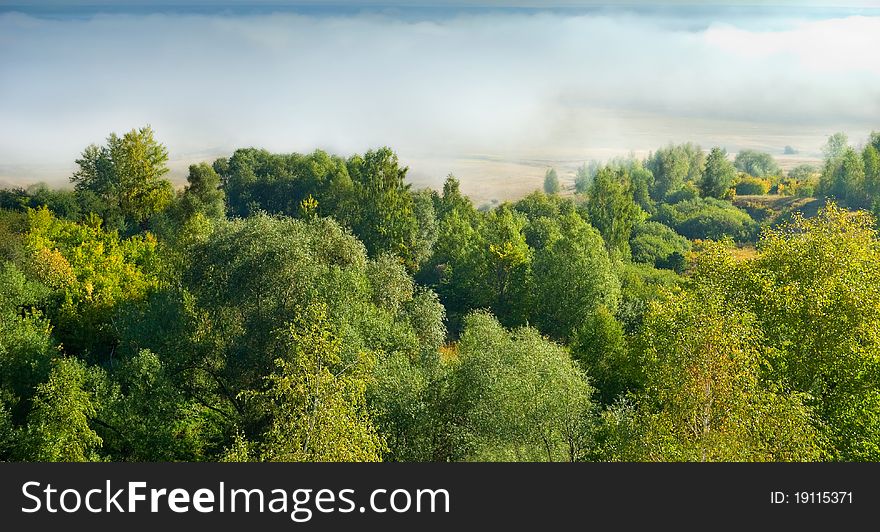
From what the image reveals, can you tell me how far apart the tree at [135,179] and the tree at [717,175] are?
43612 millimetres

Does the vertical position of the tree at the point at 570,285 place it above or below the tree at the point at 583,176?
below

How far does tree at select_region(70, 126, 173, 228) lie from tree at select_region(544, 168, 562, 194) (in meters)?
26.6

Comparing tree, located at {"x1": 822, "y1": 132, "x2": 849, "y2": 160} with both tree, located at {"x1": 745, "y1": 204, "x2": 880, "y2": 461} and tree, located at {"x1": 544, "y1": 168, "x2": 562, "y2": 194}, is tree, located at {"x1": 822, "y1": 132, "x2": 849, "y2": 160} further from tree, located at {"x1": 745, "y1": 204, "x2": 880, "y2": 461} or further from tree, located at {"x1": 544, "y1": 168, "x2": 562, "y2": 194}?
tree, located at {"x1": 745, "y1": 204, "x2": 880, "y2": 461}

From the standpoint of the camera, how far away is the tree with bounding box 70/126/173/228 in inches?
1567

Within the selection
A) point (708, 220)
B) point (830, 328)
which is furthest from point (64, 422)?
point (708, 220)

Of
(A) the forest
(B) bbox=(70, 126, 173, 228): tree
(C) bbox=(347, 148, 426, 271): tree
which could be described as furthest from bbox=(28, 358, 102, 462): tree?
(B) bbox=(70, 126, 173, 228): tree

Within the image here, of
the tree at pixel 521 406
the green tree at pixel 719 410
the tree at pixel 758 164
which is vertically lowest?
the tree at pixel 521 406

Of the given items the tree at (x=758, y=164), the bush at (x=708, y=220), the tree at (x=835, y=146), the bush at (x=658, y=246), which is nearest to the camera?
the bush at (x=658, y=246)

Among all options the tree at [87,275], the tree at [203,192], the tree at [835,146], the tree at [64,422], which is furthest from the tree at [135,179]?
the tree at [835,146]

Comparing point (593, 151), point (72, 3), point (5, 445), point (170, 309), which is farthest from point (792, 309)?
point (593, 151)

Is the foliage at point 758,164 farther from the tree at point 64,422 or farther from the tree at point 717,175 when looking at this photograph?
the tree at point 64,422

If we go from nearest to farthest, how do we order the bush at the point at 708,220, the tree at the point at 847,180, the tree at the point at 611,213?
the tree at the point at 611,213 < the bush at the point at 708,220 < the tree at the point at 847,180

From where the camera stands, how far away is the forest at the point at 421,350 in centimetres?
1198

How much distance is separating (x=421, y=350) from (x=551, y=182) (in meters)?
36.0
